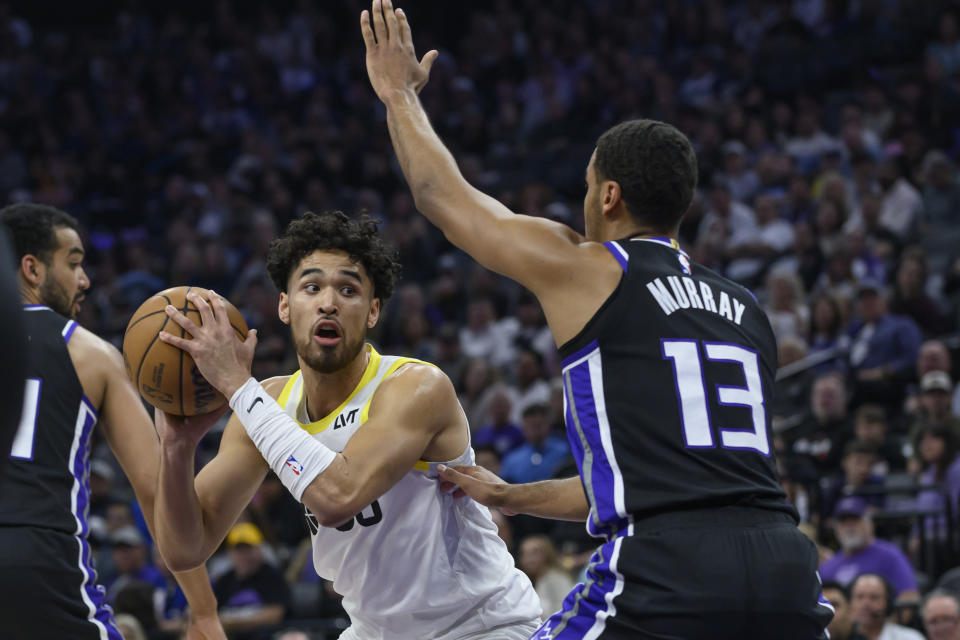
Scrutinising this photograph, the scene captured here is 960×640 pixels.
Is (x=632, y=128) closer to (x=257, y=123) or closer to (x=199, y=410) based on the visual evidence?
(x=199, y=410)

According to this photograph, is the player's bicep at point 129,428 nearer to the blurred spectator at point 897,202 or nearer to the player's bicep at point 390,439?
the player's bicep at point 390,439

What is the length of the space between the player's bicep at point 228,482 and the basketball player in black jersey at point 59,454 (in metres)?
0.28

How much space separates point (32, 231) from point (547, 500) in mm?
2360

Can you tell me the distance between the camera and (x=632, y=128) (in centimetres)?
346

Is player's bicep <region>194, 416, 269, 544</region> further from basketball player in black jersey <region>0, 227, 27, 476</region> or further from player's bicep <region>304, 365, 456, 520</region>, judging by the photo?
basketball player in black jersey <region>0, 227, 27, 476</region>

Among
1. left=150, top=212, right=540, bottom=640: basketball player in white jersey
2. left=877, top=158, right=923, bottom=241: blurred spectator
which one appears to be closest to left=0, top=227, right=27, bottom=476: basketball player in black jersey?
left=150, top=212, right=540, bottom=640: basketball player in white jersey

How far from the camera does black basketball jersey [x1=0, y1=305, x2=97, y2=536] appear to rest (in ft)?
13.5

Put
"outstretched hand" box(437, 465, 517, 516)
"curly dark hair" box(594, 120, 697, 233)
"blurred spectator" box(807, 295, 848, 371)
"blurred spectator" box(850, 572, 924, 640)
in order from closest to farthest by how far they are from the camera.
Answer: "curly dark hair" box(594, 120, 697, 233) → "outstretched hand" box(437, 465, 517, 516) → "blurred spectator" box(850, 572, 924, 640) → "blurred spectator" box(807, 295, 848, 371)

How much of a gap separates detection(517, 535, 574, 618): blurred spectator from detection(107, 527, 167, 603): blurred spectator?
3.47m

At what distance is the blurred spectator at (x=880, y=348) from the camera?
1005 cm

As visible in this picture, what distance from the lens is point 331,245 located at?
14.0ft

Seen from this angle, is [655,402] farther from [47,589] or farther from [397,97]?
[47,589]


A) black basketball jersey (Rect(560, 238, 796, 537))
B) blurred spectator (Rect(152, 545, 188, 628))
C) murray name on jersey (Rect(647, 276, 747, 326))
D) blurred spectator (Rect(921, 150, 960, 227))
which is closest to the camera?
black basketball jersey (Rect(560, 238, 796, 537))

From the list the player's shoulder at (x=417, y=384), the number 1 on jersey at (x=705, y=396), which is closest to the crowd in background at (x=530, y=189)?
the player's shoulder at (x=417, y=384)
